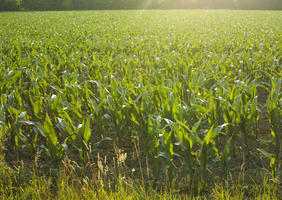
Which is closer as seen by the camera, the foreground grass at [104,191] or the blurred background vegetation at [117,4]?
the foreground grass at [104,191]

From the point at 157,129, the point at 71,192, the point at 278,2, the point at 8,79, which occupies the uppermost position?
the point at 278,2

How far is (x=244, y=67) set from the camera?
542 centimetres

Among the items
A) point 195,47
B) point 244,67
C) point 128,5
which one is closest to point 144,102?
point 244,67

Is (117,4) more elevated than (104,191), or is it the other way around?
(117,4)

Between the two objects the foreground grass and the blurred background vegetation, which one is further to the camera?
the blurred background vegetation

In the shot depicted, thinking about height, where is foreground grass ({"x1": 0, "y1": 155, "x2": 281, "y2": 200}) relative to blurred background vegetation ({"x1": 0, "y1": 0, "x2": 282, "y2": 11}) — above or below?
below

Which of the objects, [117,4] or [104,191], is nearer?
[104,191]

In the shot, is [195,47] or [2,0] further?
[2,0]

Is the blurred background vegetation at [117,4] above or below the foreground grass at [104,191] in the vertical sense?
above

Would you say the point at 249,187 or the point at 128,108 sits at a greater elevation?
the point at 128,108

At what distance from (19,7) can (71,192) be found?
174ft

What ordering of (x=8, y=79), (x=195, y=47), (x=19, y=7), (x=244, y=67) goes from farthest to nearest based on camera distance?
(x=19, y=7) → (x=195, y=47) → (x=244, y=67) → (x=8, y=79)

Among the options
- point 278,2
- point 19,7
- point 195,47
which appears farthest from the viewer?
point 278,2

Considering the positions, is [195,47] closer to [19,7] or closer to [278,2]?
[19,7]
